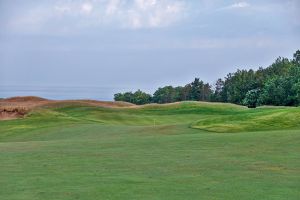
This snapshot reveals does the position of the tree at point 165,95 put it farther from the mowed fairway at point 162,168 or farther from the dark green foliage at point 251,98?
the mowed fairway at point 162,168

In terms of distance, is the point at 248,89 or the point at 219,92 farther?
the point at 219,92

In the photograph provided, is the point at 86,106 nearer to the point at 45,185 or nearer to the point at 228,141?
the point at 228,141

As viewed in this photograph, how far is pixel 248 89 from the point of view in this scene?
87.1 meters

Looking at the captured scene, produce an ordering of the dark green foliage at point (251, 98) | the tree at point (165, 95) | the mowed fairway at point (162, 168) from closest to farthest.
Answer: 1. the mowed fairway at point (162, 168)
2. the dark green foliage at point (251, 98)
3. the tree at point (165, 95)

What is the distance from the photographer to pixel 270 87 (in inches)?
2867

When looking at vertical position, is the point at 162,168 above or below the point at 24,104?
below

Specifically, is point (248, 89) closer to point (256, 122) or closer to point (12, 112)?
point (12, 112)

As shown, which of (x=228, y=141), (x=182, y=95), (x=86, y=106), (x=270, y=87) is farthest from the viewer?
(x=182, y=95)

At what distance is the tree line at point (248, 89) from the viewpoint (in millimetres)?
70406

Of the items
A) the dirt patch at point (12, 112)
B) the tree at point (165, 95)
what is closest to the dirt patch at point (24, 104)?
the dirt patch at point (12, 112)

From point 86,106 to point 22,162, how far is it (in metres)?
34.5

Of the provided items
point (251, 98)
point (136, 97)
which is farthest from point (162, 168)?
point (136, 97)

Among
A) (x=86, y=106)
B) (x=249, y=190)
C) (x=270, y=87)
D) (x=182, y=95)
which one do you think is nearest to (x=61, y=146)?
(x=249, y=190)

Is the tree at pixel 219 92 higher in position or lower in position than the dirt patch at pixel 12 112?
higher
